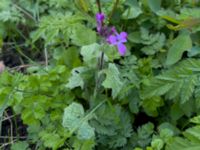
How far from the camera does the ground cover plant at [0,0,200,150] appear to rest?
1609 millimetres

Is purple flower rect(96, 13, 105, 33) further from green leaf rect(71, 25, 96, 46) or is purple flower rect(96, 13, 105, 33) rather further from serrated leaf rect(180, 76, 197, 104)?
serrated leaf rect(180, 76, 197, 104)

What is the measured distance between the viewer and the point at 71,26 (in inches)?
72.0

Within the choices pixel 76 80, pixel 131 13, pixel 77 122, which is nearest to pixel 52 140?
pixel 77 122

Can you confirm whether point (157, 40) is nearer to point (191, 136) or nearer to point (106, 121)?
point (106, 121)

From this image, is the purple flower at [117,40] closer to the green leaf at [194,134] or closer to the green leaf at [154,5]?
the green leaf at [154,5]

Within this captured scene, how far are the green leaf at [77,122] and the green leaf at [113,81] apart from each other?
138mm

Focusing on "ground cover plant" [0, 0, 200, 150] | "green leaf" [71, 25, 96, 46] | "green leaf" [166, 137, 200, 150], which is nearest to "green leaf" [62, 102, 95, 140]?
"ground cover plant" [0, 0, 200, 150]

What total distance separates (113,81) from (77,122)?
0.19 metres

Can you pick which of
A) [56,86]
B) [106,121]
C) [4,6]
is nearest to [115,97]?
[106,121]

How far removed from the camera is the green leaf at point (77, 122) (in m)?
1.63

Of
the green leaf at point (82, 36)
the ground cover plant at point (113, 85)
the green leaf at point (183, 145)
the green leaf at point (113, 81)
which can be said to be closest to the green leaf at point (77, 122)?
the ground cover plant at point (113, 85)

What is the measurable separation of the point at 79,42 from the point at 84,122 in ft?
1.02

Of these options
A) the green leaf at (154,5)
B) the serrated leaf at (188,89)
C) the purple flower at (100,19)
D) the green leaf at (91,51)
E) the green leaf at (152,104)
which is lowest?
the green leaf at (152,104)

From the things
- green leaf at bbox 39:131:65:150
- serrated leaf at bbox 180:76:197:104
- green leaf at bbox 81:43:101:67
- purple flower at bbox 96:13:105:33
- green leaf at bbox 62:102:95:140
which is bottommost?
green leaf at bbox 39:131:65:150
